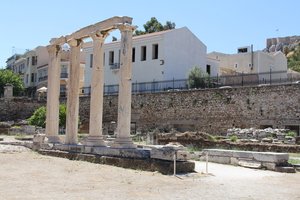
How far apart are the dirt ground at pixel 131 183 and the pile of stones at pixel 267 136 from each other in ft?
26.9

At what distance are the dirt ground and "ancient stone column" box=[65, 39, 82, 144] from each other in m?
3.92

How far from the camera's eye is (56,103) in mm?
21062

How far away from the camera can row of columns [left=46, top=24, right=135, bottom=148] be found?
1642 cm

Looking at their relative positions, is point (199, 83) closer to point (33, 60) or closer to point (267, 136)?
point (267, 136)

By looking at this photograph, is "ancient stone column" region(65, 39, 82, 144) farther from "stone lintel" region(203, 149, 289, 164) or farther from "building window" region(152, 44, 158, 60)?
"building window" region(152, 44, 158, 60)

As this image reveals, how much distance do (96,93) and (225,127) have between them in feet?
50.4

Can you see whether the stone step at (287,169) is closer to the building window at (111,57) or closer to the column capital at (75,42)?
the column capital at (75,42)

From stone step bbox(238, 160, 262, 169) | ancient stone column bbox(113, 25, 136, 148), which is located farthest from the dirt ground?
ancient stone column bbox(113, 25, 136, 148)

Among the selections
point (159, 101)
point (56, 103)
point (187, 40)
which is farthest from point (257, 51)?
point (56, 103)

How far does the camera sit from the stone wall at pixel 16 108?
44031mm

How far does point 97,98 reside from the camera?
18000 millimetres

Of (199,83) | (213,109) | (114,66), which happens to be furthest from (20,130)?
(199,83)

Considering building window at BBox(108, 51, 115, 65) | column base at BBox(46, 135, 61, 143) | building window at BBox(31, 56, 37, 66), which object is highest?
building window at BBox(31, 56, 37, 66)

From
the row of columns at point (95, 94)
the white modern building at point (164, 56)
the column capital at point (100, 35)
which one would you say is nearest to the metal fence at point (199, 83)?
the white modern building at point (164, 56)
